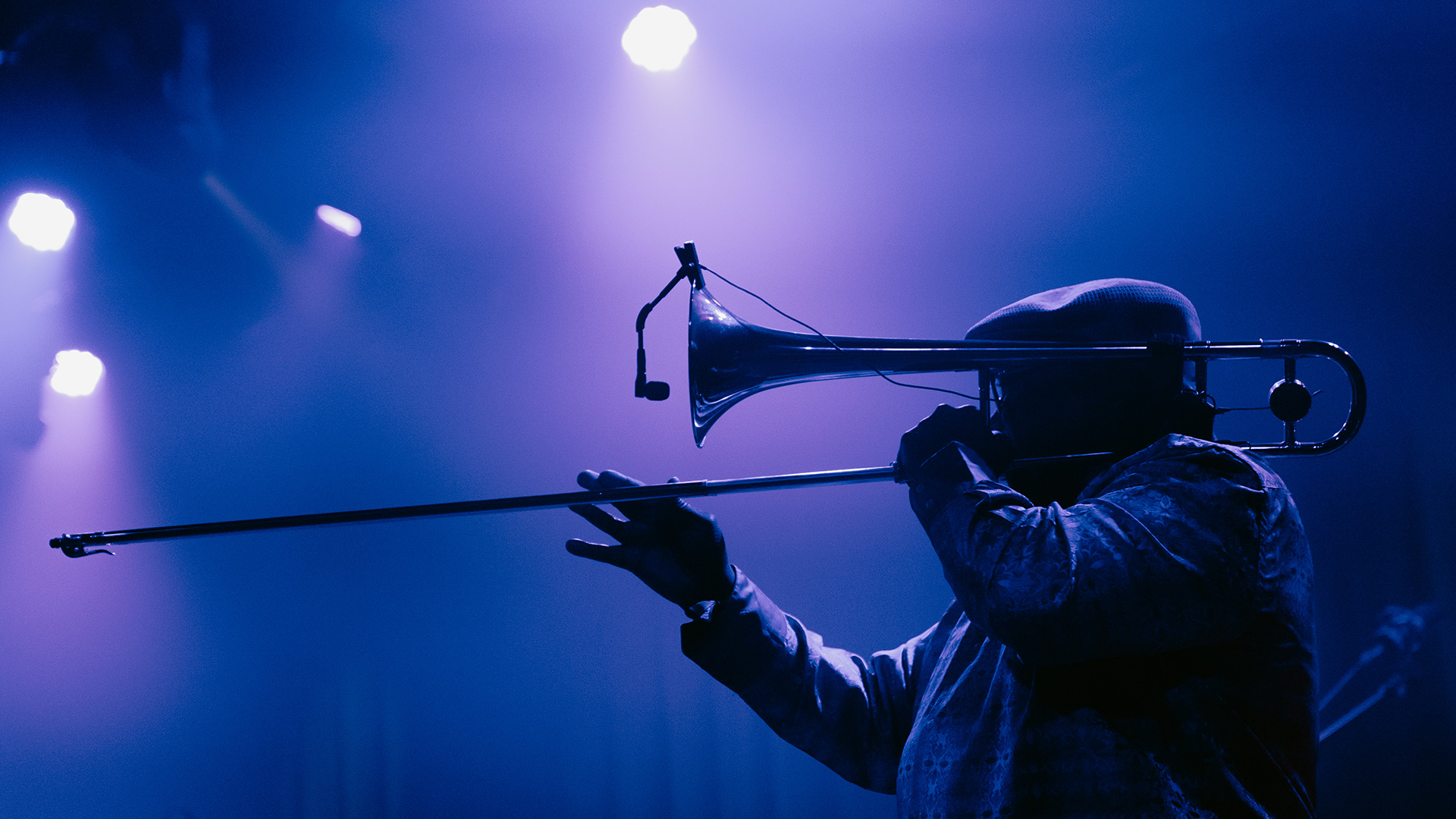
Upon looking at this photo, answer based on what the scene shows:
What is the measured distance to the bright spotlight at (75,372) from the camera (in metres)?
3.06

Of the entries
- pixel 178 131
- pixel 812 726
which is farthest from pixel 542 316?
pixel 812 726

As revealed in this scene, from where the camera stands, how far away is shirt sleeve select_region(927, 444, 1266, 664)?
3.32 feet

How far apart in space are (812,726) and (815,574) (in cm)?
127

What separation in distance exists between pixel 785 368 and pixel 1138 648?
0.77 m

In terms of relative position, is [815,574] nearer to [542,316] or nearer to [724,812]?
[724,812]

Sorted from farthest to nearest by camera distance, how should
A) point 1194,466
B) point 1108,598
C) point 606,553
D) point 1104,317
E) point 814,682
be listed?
point 814,682, point 606,553, point 1104,317, point 1194,466, point 1108,598

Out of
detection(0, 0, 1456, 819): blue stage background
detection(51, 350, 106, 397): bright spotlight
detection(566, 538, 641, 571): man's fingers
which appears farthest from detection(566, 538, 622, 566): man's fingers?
detection(51, 350, 106, 397): bright spotlight

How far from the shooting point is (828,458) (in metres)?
2.88

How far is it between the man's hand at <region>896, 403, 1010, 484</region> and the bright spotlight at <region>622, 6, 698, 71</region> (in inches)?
93.6

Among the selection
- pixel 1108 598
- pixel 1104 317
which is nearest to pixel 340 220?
pixel 1104 317

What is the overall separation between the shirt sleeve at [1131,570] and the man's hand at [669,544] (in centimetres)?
58

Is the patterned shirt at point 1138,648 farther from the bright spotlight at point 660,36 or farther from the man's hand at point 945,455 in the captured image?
the bright spotlight at point 660,36

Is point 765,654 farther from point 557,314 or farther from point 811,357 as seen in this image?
point 557,314

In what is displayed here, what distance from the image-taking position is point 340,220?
3.13 metres
